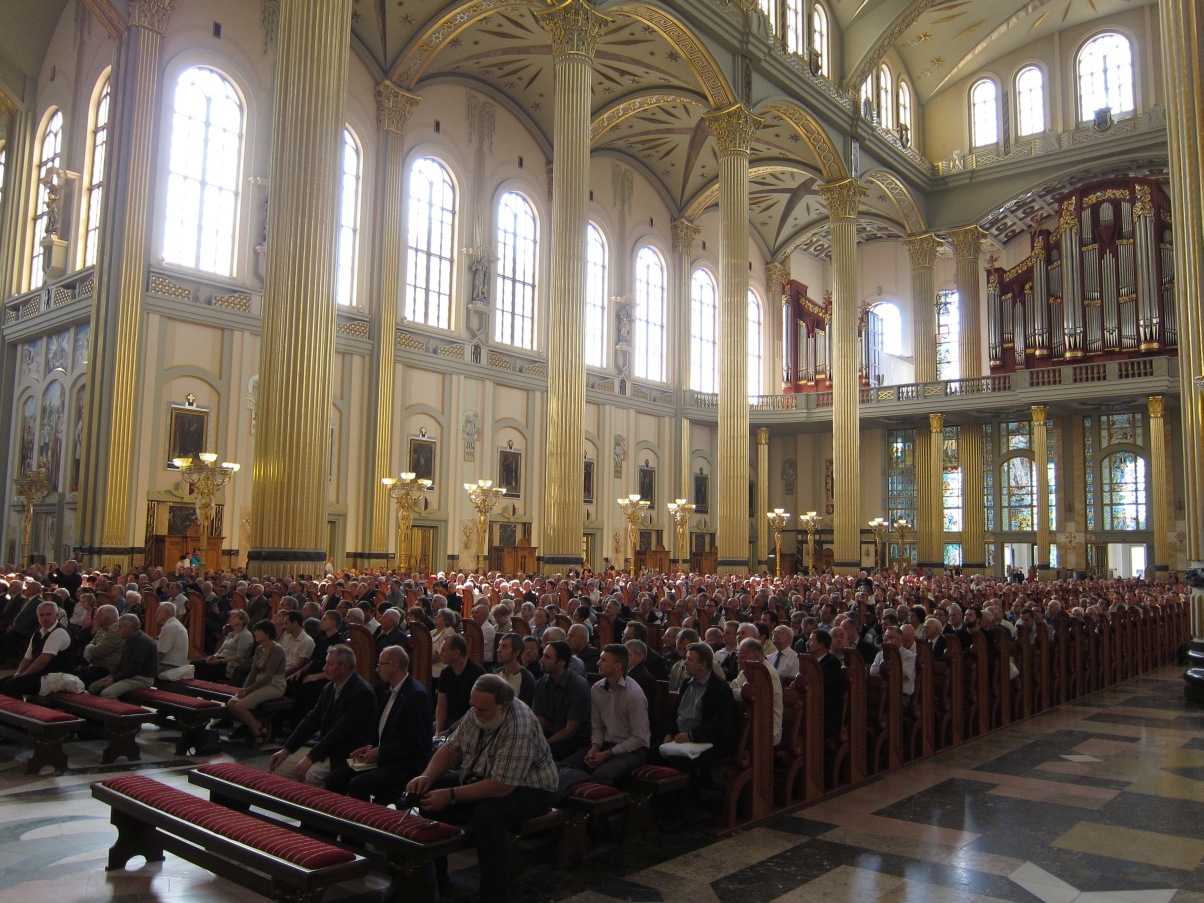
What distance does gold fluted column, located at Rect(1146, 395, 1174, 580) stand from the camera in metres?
25.2

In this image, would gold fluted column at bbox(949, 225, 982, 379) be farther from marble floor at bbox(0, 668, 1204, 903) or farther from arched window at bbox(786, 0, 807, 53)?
marble floor at bbox(0, 668, 1204, 903)

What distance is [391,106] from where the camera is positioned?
22469 millimetres

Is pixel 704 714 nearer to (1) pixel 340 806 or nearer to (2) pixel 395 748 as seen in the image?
(2) pixel 395 748

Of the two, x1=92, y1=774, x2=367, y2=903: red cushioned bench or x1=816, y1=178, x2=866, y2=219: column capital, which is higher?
x1=816, y1=178, x2=866, y2=219: column capital

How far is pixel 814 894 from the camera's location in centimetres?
426

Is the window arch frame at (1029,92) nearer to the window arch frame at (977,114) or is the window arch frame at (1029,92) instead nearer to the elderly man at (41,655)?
the window arch frame at (977,114)

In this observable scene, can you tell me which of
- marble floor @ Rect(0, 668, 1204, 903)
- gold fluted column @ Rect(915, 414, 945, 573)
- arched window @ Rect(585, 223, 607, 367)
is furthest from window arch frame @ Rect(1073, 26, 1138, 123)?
marble floor @ Rect(0, 668, 1204, 903)

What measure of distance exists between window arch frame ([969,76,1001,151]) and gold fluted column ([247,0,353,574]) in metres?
25.6

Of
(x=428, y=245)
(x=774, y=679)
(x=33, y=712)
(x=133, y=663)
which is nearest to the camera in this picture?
(x=774, y=679)

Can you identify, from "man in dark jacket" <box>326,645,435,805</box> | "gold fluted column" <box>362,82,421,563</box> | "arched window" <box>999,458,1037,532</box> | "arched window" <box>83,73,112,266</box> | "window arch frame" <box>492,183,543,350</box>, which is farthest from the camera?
"arched window" <box>999,458,1037,532</box>

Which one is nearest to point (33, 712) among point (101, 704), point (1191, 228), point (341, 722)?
point (101, 704)

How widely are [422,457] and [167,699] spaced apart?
16513mm

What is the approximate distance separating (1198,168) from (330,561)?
17148mm

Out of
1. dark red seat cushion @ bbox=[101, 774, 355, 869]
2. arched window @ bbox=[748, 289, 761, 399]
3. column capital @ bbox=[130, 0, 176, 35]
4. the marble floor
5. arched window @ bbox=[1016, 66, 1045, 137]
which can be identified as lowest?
the marble floor
